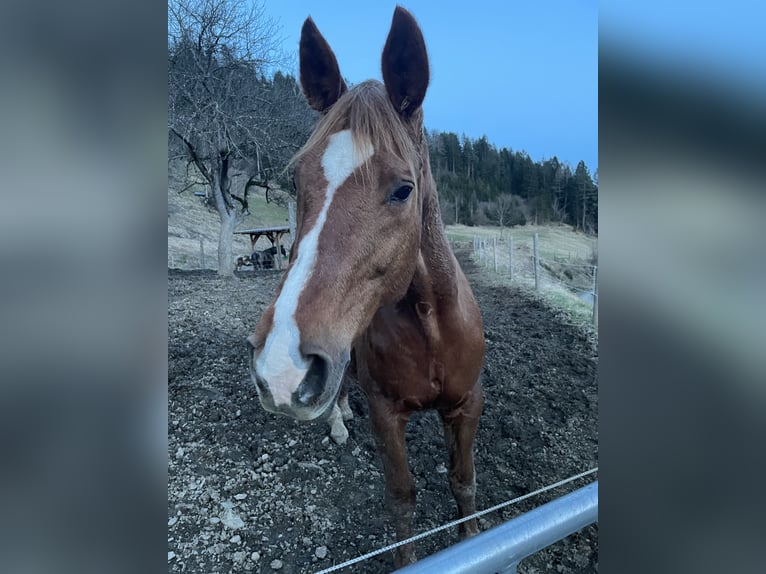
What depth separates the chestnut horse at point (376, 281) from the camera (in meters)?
0.64

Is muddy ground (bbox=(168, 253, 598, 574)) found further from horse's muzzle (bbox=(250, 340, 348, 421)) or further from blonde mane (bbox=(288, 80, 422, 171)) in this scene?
blonde mane (bbox=(288, 80, 422, 171))

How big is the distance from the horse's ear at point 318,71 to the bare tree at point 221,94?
Result: 100cm

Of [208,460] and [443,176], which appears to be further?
[443,176]

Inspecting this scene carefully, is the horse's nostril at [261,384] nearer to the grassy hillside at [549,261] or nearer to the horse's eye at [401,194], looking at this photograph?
the horse's eye at [401,194]

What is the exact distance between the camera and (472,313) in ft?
4.05

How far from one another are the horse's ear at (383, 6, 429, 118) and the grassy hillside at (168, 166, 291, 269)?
4.58 ft

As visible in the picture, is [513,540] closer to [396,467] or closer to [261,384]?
[261,384]

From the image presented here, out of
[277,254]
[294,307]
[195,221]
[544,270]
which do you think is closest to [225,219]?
[195,221]

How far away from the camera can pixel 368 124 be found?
0.78 m

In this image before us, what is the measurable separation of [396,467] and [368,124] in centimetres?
99
